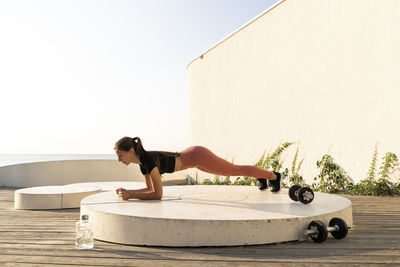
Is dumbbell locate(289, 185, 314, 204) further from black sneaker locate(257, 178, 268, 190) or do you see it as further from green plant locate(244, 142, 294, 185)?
green plant locate(244, 142, 294, 185)

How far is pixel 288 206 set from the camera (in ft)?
11.7

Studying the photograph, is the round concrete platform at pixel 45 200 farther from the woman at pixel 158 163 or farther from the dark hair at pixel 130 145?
the dark hair at pixel 130 145

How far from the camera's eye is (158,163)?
369cm

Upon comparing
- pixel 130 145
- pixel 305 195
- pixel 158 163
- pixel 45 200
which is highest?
pixel 130 145

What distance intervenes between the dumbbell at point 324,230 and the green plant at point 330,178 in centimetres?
452

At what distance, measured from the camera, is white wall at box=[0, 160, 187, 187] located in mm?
11555

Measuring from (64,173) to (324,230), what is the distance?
10.7 meters

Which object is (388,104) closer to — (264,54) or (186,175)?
(264,54)

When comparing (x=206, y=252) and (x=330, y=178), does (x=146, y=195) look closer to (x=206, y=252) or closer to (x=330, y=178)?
(x=206, y=252)

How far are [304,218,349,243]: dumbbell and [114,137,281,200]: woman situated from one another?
1.29 m

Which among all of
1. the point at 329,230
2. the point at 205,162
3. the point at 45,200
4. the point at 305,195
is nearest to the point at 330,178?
the point at 305,195

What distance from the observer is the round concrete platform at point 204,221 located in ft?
9.41

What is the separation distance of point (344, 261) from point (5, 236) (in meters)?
2.83

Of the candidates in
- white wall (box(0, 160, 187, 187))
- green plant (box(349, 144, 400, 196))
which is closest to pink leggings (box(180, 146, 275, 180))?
green plant (box(349, 144, 400, 196))
